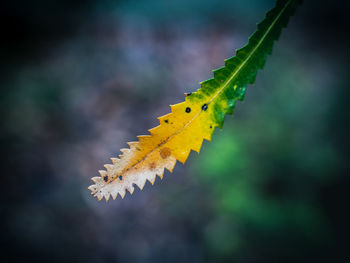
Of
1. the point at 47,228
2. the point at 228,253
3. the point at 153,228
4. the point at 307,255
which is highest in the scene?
the point at 47,228

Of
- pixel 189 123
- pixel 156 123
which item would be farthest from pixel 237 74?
pixel 156 123

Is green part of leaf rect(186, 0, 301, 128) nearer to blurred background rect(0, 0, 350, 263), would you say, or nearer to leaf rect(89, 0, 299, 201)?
leaf rect(89, 0, 299, 201)

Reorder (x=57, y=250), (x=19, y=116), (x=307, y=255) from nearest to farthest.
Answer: (x=307, y=255), (x=57, y=250), (x=19, y=116)

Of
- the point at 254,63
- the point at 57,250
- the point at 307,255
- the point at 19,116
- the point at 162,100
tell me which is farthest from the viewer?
the point at 162,100

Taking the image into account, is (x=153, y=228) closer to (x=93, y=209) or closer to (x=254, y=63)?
(x=93, y=209)

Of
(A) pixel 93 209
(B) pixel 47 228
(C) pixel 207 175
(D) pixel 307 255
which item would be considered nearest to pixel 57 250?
(B) pixel 47 228

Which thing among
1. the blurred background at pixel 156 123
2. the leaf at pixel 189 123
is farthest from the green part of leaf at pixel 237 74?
the blurred background at pixel 156 123

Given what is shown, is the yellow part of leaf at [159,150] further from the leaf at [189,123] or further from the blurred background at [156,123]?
the blurred background at [156,123]

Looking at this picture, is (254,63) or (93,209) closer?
(254,63)

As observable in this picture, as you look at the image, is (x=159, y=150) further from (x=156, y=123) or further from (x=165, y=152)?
(x=156, y=123)
